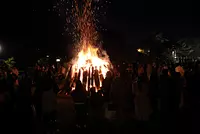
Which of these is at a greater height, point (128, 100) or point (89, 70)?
point (89, 70)

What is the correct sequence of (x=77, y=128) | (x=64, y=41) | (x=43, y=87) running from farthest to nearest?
(x=64, y=41), (x=77, y=128), (x=43, y=87)

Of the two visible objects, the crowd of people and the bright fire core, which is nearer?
the crowd of people

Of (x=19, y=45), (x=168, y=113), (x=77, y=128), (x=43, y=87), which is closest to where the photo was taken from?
(x=43, y=87)

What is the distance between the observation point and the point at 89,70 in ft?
48.8

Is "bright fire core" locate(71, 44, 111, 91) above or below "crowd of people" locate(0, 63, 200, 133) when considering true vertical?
above

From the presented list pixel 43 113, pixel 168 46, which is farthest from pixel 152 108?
pixel 168 46

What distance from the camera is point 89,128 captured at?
8953 millimetres

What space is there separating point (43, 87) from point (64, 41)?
33.1 meters

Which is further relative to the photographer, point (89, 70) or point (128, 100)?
point (89, 70)

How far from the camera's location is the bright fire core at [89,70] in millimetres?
14109

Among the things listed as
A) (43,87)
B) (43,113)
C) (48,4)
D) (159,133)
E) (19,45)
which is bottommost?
(159,133)

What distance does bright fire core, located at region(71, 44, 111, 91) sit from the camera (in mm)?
14109

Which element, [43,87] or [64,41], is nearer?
[43,87]

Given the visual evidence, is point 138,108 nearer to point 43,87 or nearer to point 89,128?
point 89,128
